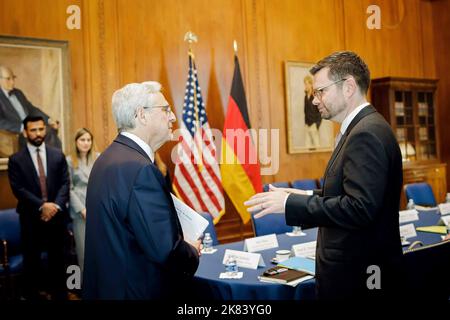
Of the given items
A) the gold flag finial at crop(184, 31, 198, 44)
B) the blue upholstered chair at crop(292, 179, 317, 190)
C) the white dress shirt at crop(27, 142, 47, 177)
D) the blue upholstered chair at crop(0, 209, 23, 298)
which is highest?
the gold flag finial at crop(184, 31, 198, 44)

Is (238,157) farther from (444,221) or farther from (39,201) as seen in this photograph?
(444,221)

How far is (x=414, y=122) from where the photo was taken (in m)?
8.21

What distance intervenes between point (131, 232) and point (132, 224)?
0.06 metres

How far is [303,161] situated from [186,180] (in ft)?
8.50

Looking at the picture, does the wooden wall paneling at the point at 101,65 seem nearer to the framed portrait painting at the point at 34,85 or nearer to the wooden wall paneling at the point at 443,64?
the framed portrait painting at the point at 34,85

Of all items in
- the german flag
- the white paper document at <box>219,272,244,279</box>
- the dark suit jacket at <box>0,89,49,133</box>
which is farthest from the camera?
the german flag

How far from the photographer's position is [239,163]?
5430 mm

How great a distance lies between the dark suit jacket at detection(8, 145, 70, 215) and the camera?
167 inches

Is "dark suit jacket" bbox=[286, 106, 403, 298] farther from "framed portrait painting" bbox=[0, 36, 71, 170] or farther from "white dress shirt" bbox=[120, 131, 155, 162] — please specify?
"framed portrait painting" bbox=[0, 36, 71, 170]

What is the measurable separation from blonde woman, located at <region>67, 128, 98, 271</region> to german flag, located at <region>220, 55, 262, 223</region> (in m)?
1.59

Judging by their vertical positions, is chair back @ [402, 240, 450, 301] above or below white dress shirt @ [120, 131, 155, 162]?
below

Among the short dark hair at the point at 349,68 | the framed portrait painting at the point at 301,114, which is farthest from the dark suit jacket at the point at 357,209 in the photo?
the framed portrait painting at the point at 301,114

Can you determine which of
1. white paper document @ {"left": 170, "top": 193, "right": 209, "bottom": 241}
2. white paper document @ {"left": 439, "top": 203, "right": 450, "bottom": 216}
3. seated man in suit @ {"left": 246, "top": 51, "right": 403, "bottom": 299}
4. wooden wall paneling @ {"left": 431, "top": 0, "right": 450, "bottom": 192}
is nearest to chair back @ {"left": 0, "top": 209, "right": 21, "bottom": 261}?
white paper document @ {"left": 170, "top": 193, "right": 209, "bottom": 241}

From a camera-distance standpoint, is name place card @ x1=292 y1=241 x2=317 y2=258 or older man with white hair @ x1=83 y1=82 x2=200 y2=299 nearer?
older man with white hair @ x1=83 y1=82 x2=200 y2=299
